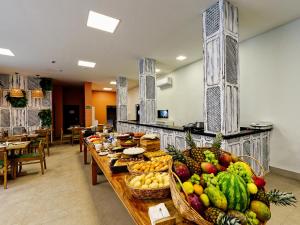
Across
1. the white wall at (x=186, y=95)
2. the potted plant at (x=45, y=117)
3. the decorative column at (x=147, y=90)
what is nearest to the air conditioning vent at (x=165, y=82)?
the white wall at (x=186, y=95)

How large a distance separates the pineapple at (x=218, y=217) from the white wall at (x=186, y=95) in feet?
16.1

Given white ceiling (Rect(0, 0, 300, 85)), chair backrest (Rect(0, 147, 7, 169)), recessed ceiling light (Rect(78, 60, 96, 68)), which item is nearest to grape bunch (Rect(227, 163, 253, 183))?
white ceiling (Rect(0, 0, 300, 85))

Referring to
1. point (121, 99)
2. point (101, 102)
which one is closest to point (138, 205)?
point (121, 99)

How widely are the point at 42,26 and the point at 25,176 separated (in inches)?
129

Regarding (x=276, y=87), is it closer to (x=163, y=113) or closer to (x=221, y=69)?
(x=221, y=69)

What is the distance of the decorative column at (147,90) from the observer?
16.8ft

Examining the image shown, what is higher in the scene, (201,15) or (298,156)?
(201,15)

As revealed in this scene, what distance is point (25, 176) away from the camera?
3725 millimetres

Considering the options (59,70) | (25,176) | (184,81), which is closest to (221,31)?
(184,81)

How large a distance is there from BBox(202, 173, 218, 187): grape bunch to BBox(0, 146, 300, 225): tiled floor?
5.16ft

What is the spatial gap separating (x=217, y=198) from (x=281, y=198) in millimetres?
352

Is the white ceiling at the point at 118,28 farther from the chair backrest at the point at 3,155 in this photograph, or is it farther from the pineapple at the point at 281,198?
the pineapple at the point at 281,198

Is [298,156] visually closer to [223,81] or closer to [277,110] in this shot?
[277,110]

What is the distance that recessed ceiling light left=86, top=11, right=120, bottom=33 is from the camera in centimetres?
291
